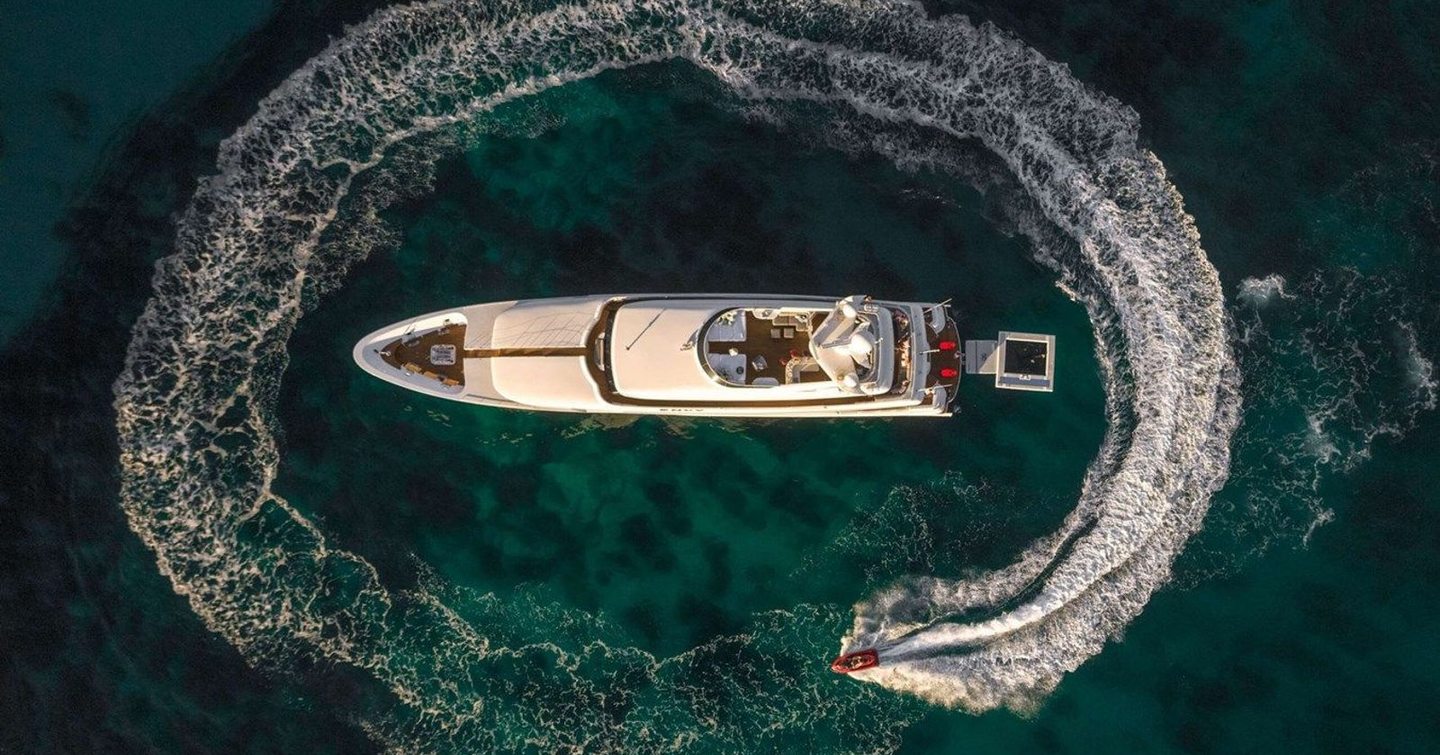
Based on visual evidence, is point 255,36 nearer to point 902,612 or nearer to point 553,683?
point 553,683

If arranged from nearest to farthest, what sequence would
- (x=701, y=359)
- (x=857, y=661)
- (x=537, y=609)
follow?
(x=701, y=359)
(x=857, y=661)
(x=537, y=609)

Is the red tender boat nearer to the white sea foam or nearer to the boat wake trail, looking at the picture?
the boat wake trail

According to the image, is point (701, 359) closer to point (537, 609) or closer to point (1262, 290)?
point (537, 609)

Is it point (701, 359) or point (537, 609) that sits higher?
point (701, 359)

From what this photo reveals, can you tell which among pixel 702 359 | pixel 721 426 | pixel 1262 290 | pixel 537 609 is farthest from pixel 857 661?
pixel 1262 290

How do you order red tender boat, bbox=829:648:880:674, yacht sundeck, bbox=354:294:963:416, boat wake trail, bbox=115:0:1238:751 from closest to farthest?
1. yacht sundeck, bbox=354:294:963:416
2. red tender boat, bbox=829:648:880:674
3. boat wake trail, bbox=115:0:1238:751

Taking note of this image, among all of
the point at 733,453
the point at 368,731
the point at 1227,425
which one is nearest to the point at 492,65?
the point at 733,453

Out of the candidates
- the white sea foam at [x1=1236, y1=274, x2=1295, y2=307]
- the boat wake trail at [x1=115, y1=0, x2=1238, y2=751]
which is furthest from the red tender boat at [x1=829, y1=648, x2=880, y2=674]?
the white sea foam at [x1=1236, y1=274, x2=1295, y2=307]
